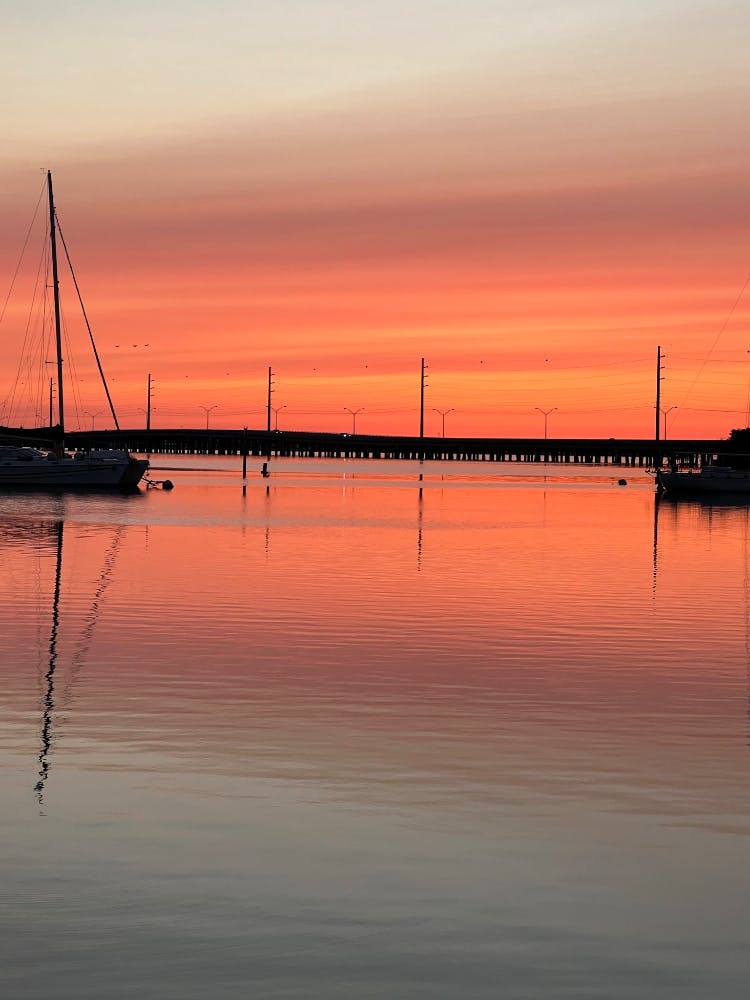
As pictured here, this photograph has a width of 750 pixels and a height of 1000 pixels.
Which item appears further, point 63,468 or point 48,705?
point 63,468

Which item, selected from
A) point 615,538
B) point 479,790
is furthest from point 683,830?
point 615,538

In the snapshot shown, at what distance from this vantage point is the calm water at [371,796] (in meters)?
10.2

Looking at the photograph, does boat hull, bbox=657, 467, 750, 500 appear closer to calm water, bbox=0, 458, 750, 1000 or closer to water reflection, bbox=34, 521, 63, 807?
calm water, bbox=0, 458, 750, 1000

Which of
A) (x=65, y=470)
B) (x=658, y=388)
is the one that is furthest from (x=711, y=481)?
(x=65, y=470)

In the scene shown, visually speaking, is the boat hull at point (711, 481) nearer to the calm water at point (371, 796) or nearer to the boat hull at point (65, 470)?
the boat hull at point (65, 470)

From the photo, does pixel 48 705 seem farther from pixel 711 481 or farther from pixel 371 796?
pixel 711 481

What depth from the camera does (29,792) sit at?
1477 centimetres

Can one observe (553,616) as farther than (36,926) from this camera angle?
Yes

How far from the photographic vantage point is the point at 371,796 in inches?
584

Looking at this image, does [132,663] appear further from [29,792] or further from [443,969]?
[443,969]

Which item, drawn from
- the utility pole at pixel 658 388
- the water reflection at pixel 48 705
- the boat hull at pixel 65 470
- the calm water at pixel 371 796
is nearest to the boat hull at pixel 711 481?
the utility pole at pixel 658 388

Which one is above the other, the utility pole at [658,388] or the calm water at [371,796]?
the utility pole at [658,388]

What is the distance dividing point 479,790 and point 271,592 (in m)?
22.6

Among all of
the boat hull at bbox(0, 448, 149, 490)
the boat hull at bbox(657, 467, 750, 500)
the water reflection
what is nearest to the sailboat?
the boat hull at bbox(0, 448, 149, 490)
